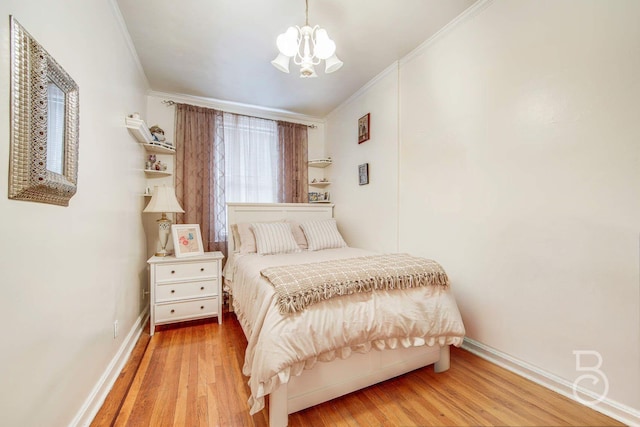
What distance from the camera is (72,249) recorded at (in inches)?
47.6

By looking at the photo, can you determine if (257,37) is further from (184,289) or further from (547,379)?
(547,379)

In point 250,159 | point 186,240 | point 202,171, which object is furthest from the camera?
point 250,159

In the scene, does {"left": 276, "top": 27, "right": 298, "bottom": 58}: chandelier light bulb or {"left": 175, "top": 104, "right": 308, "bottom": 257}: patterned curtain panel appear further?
{"left": 175, "top": 104, "right": 308, "bottom": 257}: patterned curtain panel

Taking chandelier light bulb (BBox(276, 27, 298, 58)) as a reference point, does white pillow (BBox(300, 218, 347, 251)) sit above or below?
below

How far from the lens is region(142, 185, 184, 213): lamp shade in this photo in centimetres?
262

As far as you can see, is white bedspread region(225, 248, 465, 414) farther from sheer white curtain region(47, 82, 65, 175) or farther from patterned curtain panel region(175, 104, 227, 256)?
patterned curtain panel region(175, 104, 227, 256)

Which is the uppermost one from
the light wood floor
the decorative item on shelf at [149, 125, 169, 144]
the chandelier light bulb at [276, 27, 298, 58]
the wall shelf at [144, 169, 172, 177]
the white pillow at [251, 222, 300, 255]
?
the chandelier light bulb at [276, 27, 298, 58]

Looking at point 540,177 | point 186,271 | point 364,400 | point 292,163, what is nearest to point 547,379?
point 364,400

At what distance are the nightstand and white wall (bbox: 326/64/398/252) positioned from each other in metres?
1.71

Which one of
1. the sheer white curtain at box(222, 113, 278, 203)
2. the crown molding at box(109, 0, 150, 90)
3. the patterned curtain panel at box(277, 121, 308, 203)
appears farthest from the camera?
the patterned curtain panel at box(277, 121, 308, 203)

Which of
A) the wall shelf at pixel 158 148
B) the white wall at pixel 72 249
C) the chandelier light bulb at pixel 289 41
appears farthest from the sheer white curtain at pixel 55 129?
the wall shelf at pixel 158 148

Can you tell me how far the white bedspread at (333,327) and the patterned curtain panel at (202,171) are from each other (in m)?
1.61

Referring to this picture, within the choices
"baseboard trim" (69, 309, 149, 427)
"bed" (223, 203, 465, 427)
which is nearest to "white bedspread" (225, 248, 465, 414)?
"bed" (223, 203, 465, 427)

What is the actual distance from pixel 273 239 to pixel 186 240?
0.95 m
